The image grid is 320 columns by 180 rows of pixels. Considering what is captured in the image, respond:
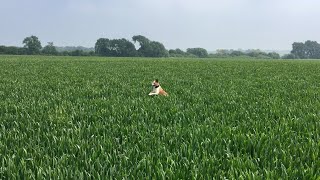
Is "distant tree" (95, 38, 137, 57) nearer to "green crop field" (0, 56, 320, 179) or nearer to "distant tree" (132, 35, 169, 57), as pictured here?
"distant tree" (132, 35, 169, 57)

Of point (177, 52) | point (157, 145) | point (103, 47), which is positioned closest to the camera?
point (157, 145)

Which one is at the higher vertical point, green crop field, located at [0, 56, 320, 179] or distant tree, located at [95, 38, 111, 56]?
distant tree, located at [95, 38, 111, 56]

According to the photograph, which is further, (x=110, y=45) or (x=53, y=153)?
(x=110, y=45)

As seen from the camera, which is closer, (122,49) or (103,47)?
(122,49)

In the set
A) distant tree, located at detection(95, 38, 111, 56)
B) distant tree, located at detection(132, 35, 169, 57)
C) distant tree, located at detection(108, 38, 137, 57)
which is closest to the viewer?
distant tree, located at detection(108, 38, 137, 57)

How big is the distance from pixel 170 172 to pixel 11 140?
264 centimetres

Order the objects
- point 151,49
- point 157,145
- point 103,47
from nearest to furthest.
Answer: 1. point 157,145
2. point 103,47
3. point 151,49

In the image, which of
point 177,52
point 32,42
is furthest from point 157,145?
point 177,52

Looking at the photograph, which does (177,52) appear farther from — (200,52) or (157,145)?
(157,145)

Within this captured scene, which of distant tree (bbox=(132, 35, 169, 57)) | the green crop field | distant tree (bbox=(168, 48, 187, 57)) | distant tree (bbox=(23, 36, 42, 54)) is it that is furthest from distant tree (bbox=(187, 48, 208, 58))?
the green crop field

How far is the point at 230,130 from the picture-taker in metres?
4.96

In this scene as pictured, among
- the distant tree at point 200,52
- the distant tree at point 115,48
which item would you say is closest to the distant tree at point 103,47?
the distant tree at point 115,48

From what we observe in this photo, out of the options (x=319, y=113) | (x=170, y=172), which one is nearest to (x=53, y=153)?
(x=170, y=172)

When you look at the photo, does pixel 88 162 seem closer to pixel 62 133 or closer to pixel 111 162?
pixel 111 162
